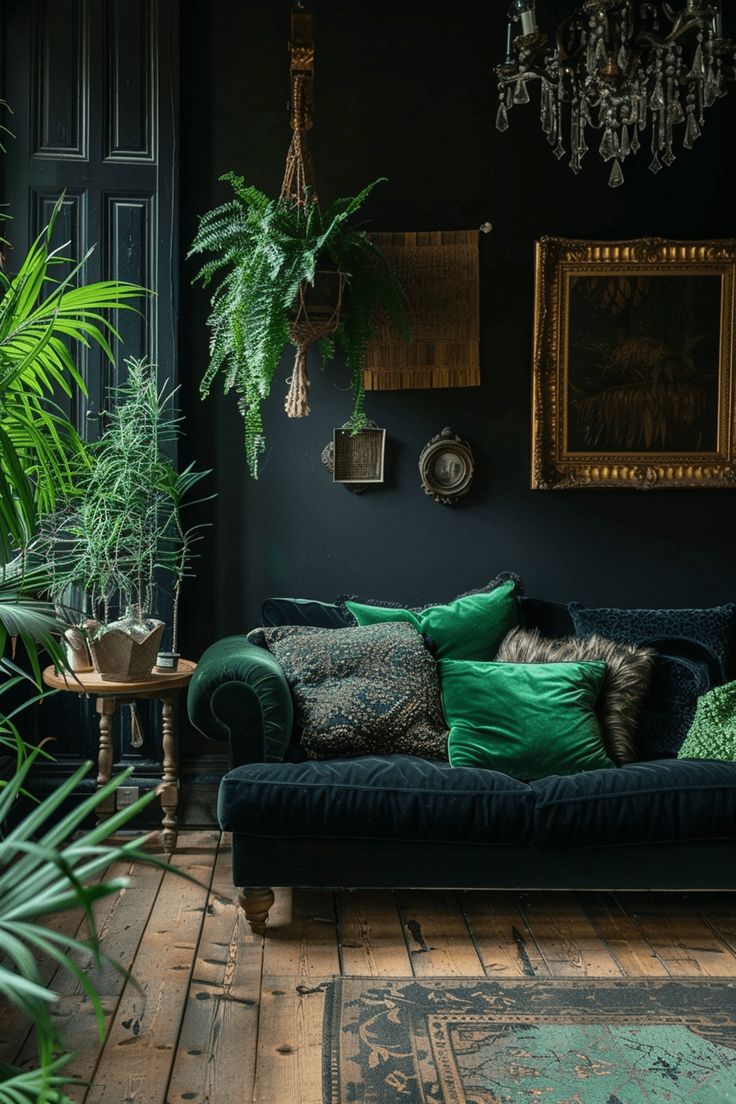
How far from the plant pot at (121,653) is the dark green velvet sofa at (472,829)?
626mm

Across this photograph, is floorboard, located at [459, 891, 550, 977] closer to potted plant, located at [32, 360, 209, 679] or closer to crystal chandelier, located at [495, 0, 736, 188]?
potted plant, located at [32, 360, 209, 679]

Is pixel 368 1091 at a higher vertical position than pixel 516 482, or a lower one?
lower

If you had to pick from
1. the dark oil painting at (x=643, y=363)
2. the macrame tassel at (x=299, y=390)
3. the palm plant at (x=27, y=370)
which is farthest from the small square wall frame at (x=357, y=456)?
the palm plant at (x=27, y=370)

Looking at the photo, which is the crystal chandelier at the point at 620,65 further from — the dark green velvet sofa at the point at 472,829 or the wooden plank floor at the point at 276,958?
the wooden plank floor at the point at 276,958

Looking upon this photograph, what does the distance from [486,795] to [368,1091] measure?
0.96 meters

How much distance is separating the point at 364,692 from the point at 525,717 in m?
0.49

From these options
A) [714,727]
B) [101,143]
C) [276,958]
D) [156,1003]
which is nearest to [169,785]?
[276,958]

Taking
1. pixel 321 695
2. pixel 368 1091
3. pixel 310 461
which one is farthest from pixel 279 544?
pixel 368 1091

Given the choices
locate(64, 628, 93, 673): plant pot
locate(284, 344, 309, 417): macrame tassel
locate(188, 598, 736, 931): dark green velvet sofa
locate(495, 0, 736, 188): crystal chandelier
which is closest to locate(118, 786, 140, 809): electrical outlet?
locate(64, 628, 93, 673): plant pot

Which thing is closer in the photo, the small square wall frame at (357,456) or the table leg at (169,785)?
the table leg at (169,785)

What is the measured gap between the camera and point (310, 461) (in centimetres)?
408

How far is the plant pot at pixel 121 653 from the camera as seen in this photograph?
350 centimetres

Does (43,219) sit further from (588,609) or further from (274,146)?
(588,609)

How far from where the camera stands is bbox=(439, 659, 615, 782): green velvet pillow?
329 cm
